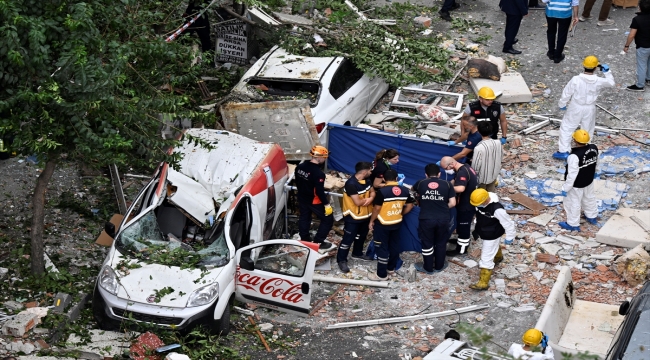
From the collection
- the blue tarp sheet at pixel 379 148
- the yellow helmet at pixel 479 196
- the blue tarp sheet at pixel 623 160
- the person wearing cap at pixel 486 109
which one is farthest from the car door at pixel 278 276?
the blue tarp sheet at pixel 623 160

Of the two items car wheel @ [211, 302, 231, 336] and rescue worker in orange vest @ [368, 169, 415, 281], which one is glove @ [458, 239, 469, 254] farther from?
car wheel @ [211, 302, 231, 336]

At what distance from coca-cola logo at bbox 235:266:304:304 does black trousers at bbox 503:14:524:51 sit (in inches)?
346

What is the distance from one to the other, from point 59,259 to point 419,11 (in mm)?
10541

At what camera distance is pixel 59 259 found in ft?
36.0

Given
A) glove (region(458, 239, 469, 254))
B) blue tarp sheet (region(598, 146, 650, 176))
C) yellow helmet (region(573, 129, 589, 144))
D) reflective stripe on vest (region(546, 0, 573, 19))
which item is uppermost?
reflective stripe on vest (region(546, 0, 573, 19))

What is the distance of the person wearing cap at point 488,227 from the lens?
10.3 meters

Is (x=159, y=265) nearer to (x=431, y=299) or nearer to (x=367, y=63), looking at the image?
(x=431, y=299)

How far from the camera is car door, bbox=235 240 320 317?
9.88 m

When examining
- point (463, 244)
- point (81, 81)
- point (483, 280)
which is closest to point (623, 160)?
point (463, 244)

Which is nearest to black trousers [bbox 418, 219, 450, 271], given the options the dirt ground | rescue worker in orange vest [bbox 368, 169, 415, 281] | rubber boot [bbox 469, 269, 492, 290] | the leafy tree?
the dirt ground

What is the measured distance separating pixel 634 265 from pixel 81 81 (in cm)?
676

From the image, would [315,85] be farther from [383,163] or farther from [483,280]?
[483,280]

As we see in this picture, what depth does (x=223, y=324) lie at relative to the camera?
9648 millimetres

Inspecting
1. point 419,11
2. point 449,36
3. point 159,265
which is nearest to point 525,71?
point 449,36
